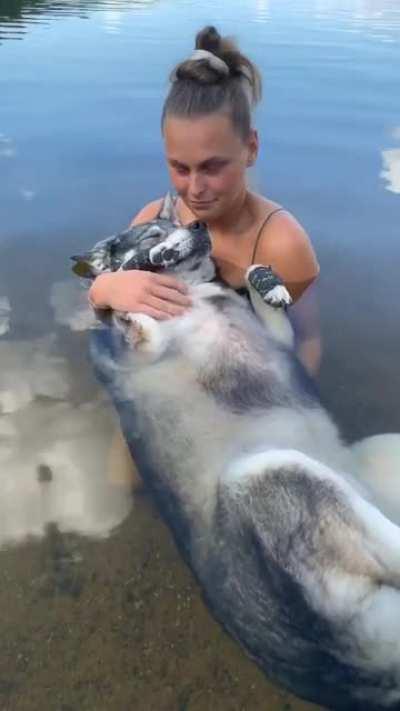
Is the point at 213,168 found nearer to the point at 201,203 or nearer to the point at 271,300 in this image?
the point at 201,203

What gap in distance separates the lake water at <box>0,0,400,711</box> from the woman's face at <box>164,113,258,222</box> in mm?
1173

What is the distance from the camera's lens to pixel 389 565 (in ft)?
7.98

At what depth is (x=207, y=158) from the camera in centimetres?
374

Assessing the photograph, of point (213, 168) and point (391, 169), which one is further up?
point (213, 168)

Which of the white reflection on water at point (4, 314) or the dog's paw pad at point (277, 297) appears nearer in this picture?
the dog's paw pad at point (277, 297)

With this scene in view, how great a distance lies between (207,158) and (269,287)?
70 centimetres

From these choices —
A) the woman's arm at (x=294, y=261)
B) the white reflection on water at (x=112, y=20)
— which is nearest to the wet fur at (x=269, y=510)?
the woman's arm at (x=294, y=261)

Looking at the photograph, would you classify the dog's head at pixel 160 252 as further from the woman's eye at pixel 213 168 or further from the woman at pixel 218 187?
the woman's eye at pixel 213 168

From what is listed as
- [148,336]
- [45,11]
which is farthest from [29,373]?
[45,11]

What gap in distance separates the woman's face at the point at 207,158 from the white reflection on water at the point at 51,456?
124 centimetres

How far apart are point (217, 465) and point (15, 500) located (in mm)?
1136

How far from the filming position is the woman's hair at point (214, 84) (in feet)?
12.3

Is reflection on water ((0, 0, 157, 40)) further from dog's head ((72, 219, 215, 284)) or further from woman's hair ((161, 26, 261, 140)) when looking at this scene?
dog's head ((72, 219, 215, 284))

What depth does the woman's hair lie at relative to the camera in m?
3.74
